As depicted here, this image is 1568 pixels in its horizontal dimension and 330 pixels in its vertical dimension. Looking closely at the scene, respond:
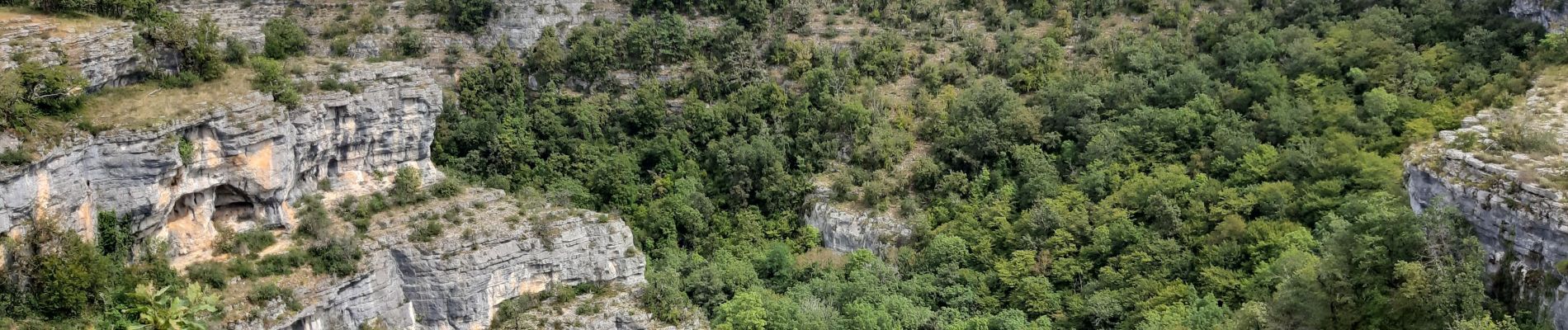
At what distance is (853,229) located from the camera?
5900cm

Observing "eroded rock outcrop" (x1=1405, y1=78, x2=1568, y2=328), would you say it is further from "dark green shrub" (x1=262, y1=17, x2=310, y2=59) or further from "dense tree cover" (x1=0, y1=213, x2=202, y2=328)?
"dark green shrub" (x1=262, y1=17, x2=310, y2=59)

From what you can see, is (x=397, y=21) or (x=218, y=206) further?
(x=397, y=21)

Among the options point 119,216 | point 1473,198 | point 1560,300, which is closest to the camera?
point 1560,300

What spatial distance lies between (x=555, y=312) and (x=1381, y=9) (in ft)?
138

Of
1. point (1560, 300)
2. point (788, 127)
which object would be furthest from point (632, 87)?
point (1560, 300)

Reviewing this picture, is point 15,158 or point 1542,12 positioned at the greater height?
point 1542,12

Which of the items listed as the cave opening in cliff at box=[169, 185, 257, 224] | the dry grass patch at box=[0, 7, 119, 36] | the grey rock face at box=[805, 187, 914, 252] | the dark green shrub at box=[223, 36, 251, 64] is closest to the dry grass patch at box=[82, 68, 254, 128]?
the dark green shrub at box=[223, 36, 251, 64]

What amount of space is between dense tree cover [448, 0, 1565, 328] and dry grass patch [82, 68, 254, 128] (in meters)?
14.3

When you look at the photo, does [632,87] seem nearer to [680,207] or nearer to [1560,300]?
[680,207]

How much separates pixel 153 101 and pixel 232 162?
316cm

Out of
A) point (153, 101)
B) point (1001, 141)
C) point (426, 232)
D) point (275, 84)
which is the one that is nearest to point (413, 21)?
point (275, 84)

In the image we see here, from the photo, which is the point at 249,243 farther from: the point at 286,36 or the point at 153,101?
the point at 286,36

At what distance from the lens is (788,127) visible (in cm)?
6384

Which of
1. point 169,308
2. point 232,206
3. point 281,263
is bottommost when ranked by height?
point 281,263
